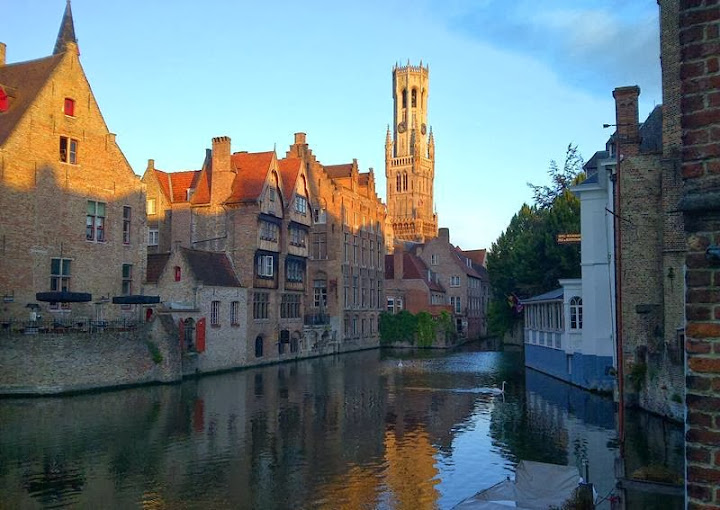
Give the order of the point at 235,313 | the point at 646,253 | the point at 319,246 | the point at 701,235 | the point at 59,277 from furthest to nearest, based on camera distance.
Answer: the point at 319,246, the point at 235,313, the point at 59,277, the point at 646,253, the point at 701,235

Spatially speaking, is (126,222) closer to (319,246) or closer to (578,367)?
(319,246)

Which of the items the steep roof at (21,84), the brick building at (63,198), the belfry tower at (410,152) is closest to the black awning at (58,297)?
the brick building at (63,198)

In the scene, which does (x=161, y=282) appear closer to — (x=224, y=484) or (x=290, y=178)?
(x=290, y=178)

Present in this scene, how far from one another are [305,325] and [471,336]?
36.3m

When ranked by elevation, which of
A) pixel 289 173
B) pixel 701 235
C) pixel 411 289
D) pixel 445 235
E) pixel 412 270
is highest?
pixel 289 173

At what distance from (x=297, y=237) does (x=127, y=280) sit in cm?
1695

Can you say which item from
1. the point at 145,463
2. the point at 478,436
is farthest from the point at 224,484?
the point at 478,436

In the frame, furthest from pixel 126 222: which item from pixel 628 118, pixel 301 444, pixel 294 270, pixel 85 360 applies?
pixel 628 118

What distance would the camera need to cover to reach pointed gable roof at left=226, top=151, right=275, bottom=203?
49.3 metres

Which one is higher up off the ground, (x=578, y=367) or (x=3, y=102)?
(x=3, y=102)

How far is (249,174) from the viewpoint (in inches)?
2016

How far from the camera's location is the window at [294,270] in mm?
54862

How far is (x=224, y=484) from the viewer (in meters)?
16.9

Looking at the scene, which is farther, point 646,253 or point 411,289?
point 411,289
